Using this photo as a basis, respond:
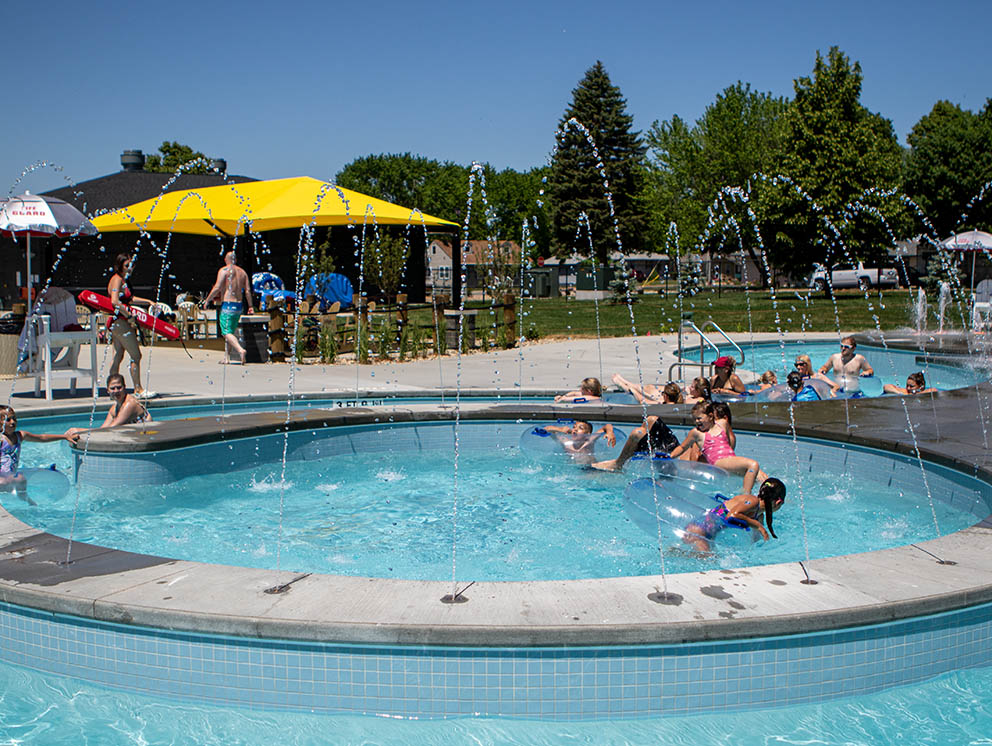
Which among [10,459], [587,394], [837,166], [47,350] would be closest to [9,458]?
[10,459]

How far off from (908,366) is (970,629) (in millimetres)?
14186

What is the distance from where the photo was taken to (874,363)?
18375 mm

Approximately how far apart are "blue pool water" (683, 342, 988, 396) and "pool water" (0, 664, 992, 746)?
10.4m

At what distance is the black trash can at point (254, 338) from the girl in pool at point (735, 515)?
11.6 m

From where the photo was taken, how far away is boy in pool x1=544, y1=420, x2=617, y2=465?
9.29 metres

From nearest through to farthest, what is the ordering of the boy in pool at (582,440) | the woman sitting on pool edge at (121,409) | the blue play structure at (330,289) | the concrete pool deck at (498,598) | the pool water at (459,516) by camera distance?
1. the concrete pool deck at (498,598)
2. the pool water at (459,516)
3. the boy in pool at (582,440)
4. the woman sitting on pool edge at (121,409)
5. the blue play structure at (330,289)

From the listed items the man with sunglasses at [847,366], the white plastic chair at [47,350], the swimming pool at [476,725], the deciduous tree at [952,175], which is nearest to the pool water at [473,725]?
the swimming pool at [476,725]

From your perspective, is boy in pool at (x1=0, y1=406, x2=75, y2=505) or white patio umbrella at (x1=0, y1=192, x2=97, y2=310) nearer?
boy in pool at (x1=0, y1=406, x2=75, y2=505)

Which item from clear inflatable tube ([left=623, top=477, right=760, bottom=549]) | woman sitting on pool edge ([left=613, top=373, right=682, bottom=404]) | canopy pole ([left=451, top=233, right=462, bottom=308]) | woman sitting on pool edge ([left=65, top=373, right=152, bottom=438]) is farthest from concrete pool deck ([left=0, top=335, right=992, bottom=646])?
canopy pole ([left=451, top=233, right=462, bottom=308])

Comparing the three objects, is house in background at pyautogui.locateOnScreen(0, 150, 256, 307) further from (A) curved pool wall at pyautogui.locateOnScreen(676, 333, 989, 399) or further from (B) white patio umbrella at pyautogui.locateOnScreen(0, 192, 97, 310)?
(A) curved pool wall at pyautogui.locateOnScreen(676, 333, 989, 399)

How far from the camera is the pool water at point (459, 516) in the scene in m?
6.58

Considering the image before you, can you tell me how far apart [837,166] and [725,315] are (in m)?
11.3

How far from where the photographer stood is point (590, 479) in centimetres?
888

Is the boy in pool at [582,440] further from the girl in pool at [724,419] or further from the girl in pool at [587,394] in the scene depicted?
the girl in pool at [587,394]
